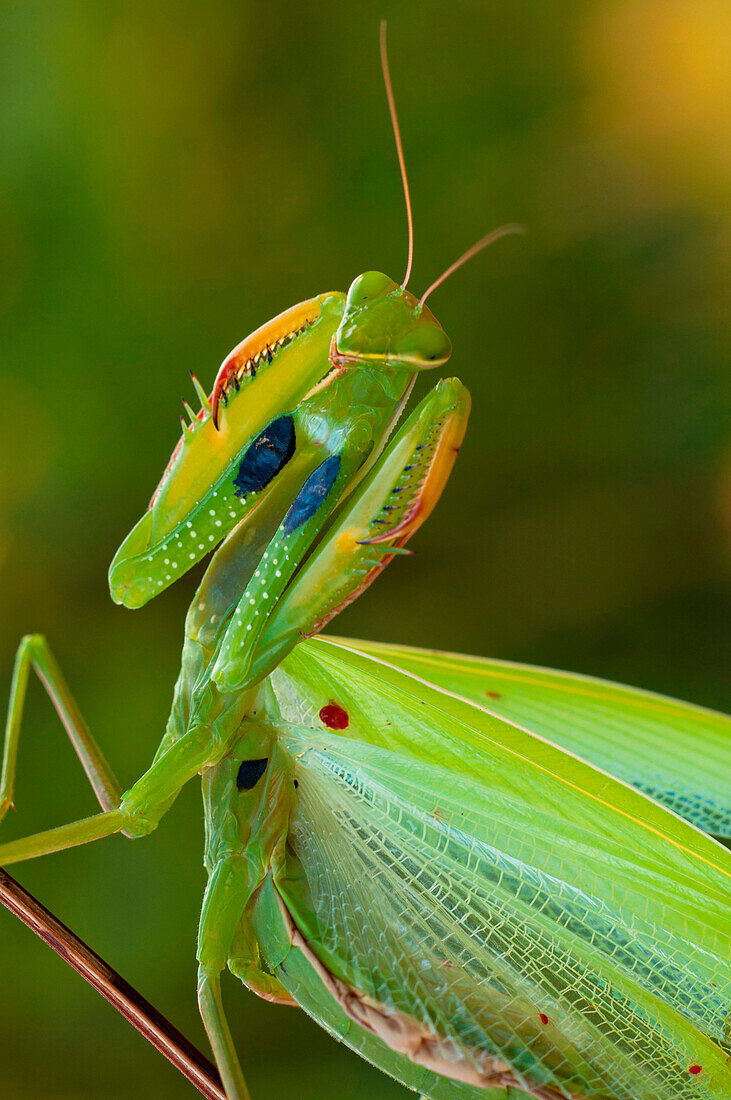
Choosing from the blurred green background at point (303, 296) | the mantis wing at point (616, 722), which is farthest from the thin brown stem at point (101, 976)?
the blurred green background at point (303, 296)

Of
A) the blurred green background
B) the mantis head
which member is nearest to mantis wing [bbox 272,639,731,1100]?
the mantis head

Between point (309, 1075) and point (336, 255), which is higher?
point (336, 255)

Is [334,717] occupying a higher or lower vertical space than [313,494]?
lower

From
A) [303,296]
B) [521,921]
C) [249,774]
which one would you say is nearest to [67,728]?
[249,774]

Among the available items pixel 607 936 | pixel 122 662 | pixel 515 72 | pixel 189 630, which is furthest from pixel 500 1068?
pixel 515 72

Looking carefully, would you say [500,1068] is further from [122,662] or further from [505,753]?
[122,662]

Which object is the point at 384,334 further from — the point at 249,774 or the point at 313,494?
the point at 249,774
